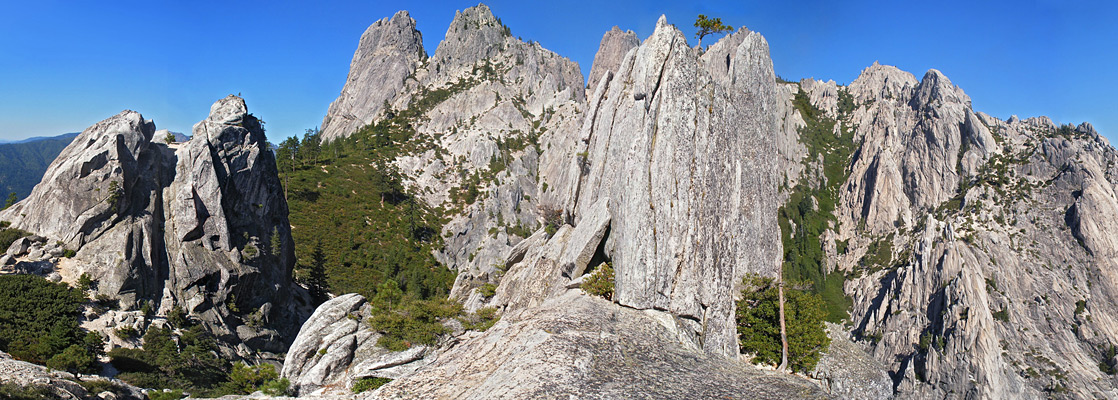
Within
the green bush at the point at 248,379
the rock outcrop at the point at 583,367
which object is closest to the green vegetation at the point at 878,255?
the rock outcrop at the point at 583,367

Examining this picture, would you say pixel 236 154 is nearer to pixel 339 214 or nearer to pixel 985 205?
pixel 339 214

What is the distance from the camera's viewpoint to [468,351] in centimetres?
2439

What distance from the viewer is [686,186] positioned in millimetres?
33750

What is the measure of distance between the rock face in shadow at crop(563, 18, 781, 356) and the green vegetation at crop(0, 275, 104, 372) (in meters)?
37.1

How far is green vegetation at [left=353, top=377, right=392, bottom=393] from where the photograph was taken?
23766mm

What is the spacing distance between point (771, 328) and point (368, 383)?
26.2 meters

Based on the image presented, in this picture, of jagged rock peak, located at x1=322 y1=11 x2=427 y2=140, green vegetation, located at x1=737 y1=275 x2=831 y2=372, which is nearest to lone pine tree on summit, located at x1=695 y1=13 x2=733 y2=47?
green vegetation, located at x1=737 y1=275 x2=831 y2=372

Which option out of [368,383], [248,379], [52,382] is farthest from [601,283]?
[52,382]

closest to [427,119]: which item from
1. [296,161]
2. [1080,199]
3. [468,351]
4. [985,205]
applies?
[296,161]

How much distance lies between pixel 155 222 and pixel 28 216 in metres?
8.86

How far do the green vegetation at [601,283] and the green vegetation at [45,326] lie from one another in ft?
113

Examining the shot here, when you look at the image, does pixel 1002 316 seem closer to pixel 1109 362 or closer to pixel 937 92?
pixel 1109 362

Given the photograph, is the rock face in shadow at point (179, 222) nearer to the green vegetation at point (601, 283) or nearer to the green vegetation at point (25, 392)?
the green vegetation at point (25, 392)

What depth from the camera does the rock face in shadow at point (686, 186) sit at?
32781 mm
